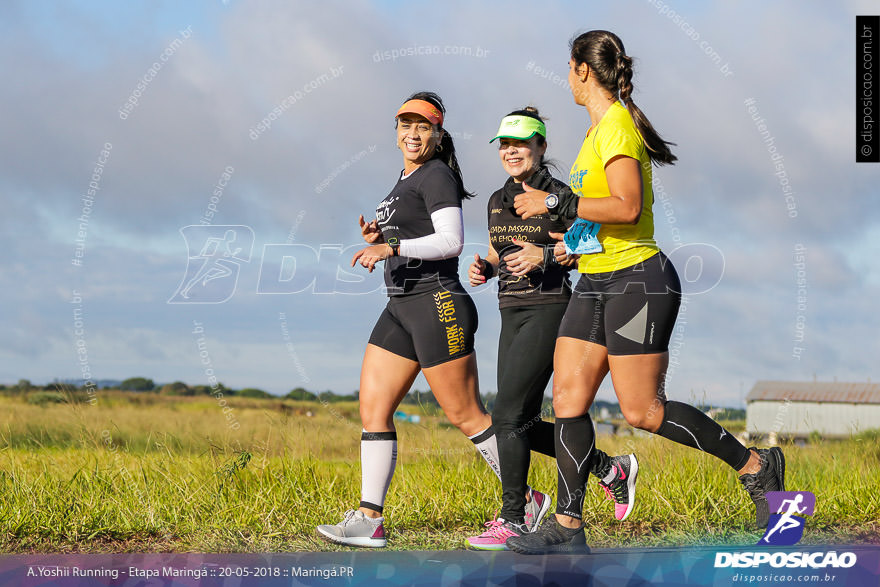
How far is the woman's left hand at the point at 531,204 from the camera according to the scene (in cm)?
438

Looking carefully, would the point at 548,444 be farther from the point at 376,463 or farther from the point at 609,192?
the point at 609,192

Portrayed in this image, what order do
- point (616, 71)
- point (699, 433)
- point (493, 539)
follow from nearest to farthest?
point (616, 71) → point (699, 433) → point (493, 539)

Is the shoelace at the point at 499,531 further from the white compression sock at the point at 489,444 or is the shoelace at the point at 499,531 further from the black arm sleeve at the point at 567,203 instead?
the black arm sleeve at the point at 567,203

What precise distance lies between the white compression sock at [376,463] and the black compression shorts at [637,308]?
1.48 metres

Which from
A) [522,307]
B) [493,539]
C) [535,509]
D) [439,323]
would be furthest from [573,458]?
[439,323]

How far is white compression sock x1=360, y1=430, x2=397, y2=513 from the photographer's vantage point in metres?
5.09

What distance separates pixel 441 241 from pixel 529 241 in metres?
0.50

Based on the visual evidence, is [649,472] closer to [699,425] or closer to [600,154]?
[699,425]

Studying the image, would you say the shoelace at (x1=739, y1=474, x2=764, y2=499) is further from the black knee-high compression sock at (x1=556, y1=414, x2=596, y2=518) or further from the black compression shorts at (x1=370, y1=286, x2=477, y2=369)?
the black compression shorts at (x1=370, y1=286, x2=477, y2=369)

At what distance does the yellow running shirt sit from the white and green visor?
481mm

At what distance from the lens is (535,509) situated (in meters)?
4.97

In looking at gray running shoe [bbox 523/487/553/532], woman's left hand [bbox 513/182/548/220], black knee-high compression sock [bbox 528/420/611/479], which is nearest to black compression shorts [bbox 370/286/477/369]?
black knee-high compression sock [bbox 528/420/611/479]

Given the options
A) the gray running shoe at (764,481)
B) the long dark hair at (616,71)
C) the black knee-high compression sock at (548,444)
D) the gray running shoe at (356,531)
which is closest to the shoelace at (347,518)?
the gray running shoe at (356,531)

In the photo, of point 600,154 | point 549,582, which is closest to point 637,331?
point 600,154
